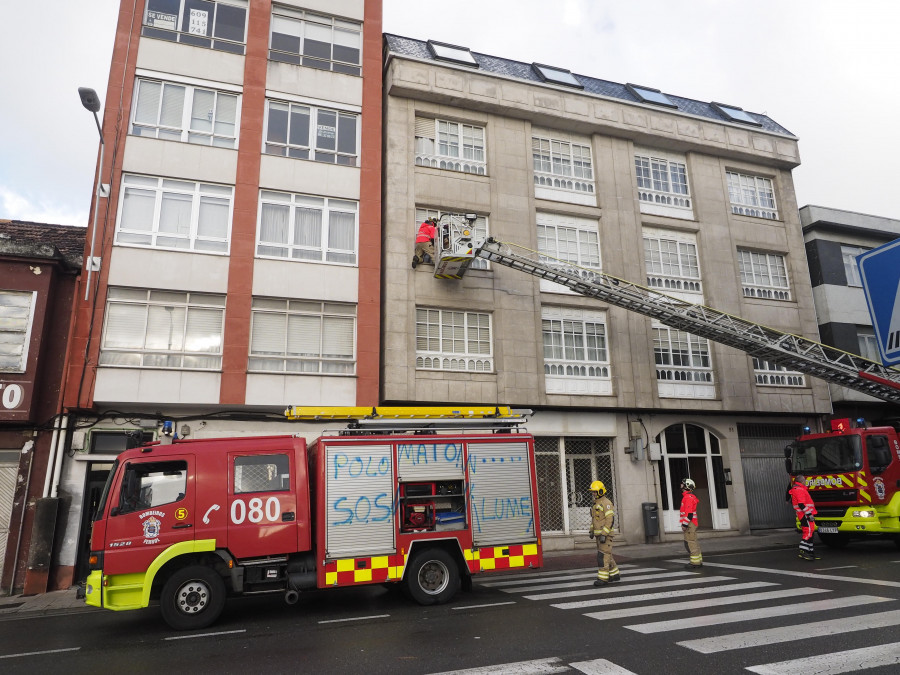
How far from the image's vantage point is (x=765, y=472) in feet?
64.1

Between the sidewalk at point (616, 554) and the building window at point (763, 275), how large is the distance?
8.02 metres

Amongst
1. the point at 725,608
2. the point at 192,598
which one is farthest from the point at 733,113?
the point at 192,598

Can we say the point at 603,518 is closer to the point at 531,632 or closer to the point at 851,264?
the point at 531,632

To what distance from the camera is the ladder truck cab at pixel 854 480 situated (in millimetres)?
13117

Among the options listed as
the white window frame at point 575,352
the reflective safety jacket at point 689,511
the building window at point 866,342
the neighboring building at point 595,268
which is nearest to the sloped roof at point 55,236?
the neighboring building at point 595,268

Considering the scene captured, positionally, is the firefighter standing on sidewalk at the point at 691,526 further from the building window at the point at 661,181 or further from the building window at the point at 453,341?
the building window at the point at 661,181

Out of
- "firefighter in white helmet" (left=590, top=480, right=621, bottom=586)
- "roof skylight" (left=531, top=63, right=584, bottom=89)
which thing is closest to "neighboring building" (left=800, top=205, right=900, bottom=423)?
"roof skylight" (left=531, top=63, right=584, bottom=89)

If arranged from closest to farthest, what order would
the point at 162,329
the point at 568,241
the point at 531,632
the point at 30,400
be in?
the point at 531,632
the point at 30,400
the point at 162,329
the point at 568,241

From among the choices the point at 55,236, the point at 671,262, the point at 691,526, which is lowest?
the point at 691,526

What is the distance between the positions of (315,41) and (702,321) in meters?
13.9

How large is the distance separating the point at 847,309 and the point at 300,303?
19722mm

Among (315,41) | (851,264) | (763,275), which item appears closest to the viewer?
(315,41)

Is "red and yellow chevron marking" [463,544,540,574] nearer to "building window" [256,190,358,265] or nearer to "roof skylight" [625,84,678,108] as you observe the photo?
"building window" [256,190,358,265]

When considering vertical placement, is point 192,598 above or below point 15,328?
below
